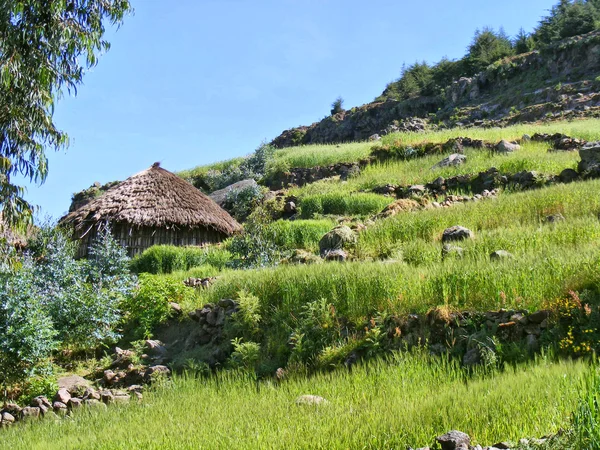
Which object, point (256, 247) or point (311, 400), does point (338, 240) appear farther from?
point (311, 400)

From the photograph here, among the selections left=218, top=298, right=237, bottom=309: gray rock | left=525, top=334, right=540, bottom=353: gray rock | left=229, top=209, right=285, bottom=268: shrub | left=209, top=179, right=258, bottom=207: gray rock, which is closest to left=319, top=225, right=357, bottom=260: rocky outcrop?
left=229, top=209, right=285, bottom=268: shrub

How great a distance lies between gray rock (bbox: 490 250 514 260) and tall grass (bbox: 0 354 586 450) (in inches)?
96.9

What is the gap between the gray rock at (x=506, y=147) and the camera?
21359mm

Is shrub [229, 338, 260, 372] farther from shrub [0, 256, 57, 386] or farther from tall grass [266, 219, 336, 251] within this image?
tall grass [266, 219, 336, 251]

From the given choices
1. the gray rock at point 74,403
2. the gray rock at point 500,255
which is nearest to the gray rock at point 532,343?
the gray rock at point 500,255

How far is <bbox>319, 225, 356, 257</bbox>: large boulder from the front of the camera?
12.8 m

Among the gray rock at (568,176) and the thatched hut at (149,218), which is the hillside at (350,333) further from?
the thatched hut at (149,218)

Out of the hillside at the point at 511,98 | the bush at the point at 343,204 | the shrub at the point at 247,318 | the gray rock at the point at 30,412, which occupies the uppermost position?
the hillside at the point at 511,98

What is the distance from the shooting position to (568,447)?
3.91m

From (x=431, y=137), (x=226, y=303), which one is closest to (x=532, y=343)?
(x=226, y=303)

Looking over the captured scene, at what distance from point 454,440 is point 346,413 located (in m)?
1.35

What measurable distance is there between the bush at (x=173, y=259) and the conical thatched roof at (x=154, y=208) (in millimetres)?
2043

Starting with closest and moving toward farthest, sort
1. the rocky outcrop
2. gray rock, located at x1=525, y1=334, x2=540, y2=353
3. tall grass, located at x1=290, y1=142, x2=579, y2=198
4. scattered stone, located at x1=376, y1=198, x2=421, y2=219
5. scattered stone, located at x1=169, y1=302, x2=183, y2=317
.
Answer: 1. gray rock, located at x1=525, y1=334, x2=540, y2=353
2. scattered stone, located at x1=169, y1=302, x2=183, y2=317
3. the rocky outcrop
4. scattered stone, located at x1=376, y1=198, x2=421, y2=219
5. tall grass, located at x1=290, y1=142, x2=579, y2=198

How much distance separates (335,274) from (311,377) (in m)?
2.20
